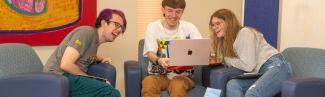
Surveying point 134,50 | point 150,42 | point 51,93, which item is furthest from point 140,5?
point 51,93

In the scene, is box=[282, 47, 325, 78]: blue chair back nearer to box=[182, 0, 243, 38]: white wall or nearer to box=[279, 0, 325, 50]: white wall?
box=[279, 0, 325, 50]: white wall

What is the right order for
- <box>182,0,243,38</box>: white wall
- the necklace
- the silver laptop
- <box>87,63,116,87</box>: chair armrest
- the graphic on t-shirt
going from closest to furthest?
the graphic on t-shirt, the silver laptop, <box>87,63,116,87</box>: chair armrest, the necklace, <box>182,0,243,38</box>: white wall

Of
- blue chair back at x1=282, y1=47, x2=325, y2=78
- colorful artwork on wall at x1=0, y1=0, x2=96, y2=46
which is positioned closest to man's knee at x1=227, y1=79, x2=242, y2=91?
blue chair back at x1=282, y1=47, x2=325, y2=78

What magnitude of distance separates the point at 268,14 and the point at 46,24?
6.90 ft

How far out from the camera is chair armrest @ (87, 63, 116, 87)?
326 centimetres

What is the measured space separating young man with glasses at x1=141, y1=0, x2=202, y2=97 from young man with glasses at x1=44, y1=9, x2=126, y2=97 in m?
0.41

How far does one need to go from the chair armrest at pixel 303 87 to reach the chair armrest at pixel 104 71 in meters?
1.23

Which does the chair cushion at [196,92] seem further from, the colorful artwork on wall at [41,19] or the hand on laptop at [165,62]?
the colorful artwork on wall at [41,19]

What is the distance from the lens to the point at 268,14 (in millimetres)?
4281

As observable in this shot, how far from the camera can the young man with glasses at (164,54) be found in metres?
3.27

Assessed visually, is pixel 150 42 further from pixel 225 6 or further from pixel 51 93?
pixel 225 6

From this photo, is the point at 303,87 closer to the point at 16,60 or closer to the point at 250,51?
the point at 250,51

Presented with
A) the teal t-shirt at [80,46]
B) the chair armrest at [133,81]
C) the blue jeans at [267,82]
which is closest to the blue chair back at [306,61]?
the blue jeans at [267,82]

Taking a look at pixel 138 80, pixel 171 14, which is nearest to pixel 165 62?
pixel 138 80
